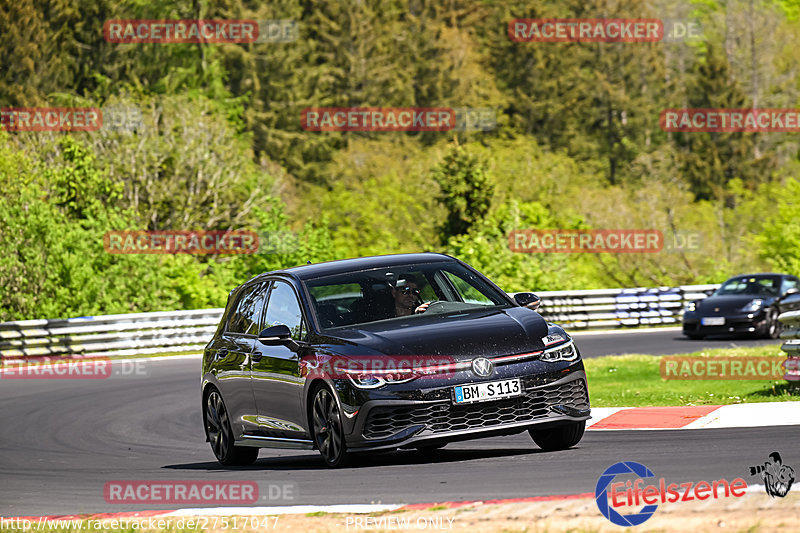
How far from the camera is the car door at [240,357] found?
10.9 metres

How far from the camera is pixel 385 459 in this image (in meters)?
10.1

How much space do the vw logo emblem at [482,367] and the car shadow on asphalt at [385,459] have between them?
0.86m

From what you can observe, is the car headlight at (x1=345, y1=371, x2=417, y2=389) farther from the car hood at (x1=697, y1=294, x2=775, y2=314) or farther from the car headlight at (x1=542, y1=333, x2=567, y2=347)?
the car hood at (x1=697, y1=294, x2=775, y2=314)

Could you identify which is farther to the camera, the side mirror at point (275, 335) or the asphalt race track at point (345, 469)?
the side mirror at point (275, 335)

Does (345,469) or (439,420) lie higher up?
(439,420)

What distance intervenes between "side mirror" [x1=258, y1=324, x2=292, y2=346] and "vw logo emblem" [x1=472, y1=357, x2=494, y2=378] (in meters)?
1.61

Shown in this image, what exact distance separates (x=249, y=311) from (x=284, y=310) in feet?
2.70

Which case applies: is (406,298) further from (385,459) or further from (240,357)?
(240,357)

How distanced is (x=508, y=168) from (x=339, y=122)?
844 inches

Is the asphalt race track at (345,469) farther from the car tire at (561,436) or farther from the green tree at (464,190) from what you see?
the green tree at (464,190)
